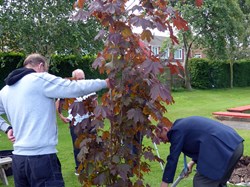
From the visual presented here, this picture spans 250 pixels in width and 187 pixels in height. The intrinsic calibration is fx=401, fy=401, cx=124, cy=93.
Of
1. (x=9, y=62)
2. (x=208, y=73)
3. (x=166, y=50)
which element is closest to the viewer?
(x=166, y=50)

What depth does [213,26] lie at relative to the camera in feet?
84.3

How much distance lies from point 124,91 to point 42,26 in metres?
10.5

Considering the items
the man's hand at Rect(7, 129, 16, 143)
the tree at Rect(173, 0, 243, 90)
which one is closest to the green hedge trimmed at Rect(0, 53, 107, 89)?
the tree at Rect(173, 0, 243, 90)

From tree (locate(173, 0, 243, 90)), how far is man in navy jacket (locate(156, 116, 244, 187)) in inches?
831

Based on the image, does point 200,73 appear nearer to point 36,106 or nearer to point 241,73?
point 241,73

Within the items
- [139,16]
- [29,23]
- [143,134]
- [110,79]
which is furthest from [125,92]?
[29,23]

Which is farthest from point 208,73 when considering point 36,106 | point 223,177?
point 36,106

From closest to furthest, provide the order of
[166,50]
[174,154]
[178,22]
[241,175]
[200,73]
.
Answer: [178,22] → [174,154] → [166,50] → [241,175] → [200,73]

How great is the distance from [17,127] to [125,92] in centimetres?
98

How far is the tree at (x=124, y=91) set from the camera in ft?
10.4

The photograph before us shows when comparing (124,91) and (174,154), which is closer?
(124,91)

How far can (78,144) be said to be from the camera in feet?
11.8

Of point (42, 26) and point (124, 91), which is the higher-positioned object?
point (42, 26)

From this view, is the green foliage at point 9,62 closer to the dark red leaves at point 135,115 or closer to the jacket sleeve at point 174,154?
the jacket sleeve at point 174,154
